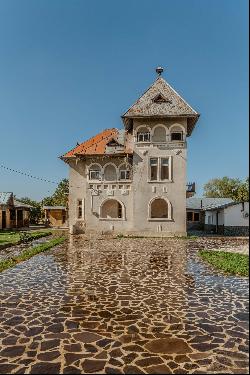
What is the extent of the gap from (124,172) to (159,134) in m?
4.67

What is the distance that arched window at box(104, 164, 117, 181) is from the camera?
98.7 ft

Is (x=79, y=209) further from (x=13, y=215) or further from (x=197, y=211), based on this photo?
(x=197, y=211)

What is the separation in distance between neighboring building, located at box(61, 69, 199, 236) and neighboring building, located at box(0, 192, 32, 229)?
15.5 meters

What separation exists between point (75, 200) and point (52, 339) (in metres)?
25.7

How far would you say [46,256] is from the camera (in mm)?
16234

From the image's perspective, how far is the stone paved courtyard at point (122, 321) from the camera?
4.97 meters

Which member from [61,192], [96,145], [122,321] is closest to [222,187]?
[61,192]

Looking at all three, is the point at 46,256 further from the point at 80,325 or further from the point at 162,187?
the point at 162,187

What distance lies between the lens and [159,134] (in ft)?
92.9

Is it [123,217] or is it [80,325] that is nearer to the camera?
[80,325]

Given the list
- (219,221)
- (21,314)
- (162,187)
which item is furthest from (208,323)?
(219,221)

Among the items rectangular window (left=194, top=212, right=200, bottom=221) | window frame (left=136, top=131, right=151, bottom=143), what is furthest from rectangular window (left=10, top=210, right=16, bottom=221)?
rectangular window (left=194, top=212, right=200, bottom=221)

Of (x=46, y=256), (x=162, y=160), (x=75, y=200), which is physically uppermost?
(x=162, y=160)

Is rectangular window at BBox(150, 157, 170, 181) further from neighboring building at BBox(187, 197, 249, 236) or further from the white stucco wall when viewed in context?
neighboring building at BBox(187, 197, 249, 236)
